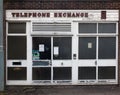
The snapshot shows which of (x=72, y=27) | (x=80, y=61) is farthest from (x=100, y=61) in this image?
(x=72, y=27)

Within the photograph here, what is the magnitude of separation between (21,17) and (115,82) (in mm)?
5037

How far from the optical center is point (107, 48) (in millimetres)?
16547

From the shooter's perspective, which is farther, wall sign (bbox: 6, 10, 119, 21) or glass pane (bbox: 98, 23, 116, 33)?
glass pane (bbox: 98, 23, 116, 33)

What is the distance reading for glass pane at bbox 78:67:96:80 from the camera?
16438mm

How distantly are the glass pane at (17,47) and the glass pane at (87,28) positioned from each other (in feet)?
8.37

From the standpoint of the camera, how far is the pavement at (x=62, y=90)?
1500cm

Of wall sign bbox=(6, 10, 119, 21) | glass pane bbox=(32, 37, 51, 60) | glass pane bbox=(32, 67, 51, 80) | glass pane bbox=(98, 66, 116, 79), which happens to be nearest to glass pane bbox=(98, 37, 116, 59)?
glass pane bbox=(98, 66, 116, 79)

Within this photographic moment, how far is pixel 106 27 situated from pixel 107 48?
36.8 inches

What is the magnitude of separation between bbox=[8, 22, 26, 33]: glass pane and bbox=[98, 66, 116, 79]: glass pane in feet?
12.5

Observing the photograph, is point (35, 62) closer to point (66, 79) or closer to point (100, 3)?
point (66, 79)

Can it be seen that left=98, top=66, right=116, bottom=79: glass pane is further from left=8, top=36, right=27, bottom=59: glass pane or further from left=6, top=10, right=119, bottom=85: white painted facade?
left=8, top=36, right=27, bottom=59: glass pane

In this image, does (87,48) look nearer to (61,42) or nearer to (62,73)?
(61,42)

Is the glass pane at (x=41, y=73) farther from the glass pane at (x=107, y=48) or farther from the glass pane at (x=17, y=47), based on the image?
the glass pane at (x=107, y=48)

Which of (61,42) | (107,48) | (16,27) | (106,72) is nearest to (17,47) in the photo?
(16,27)
